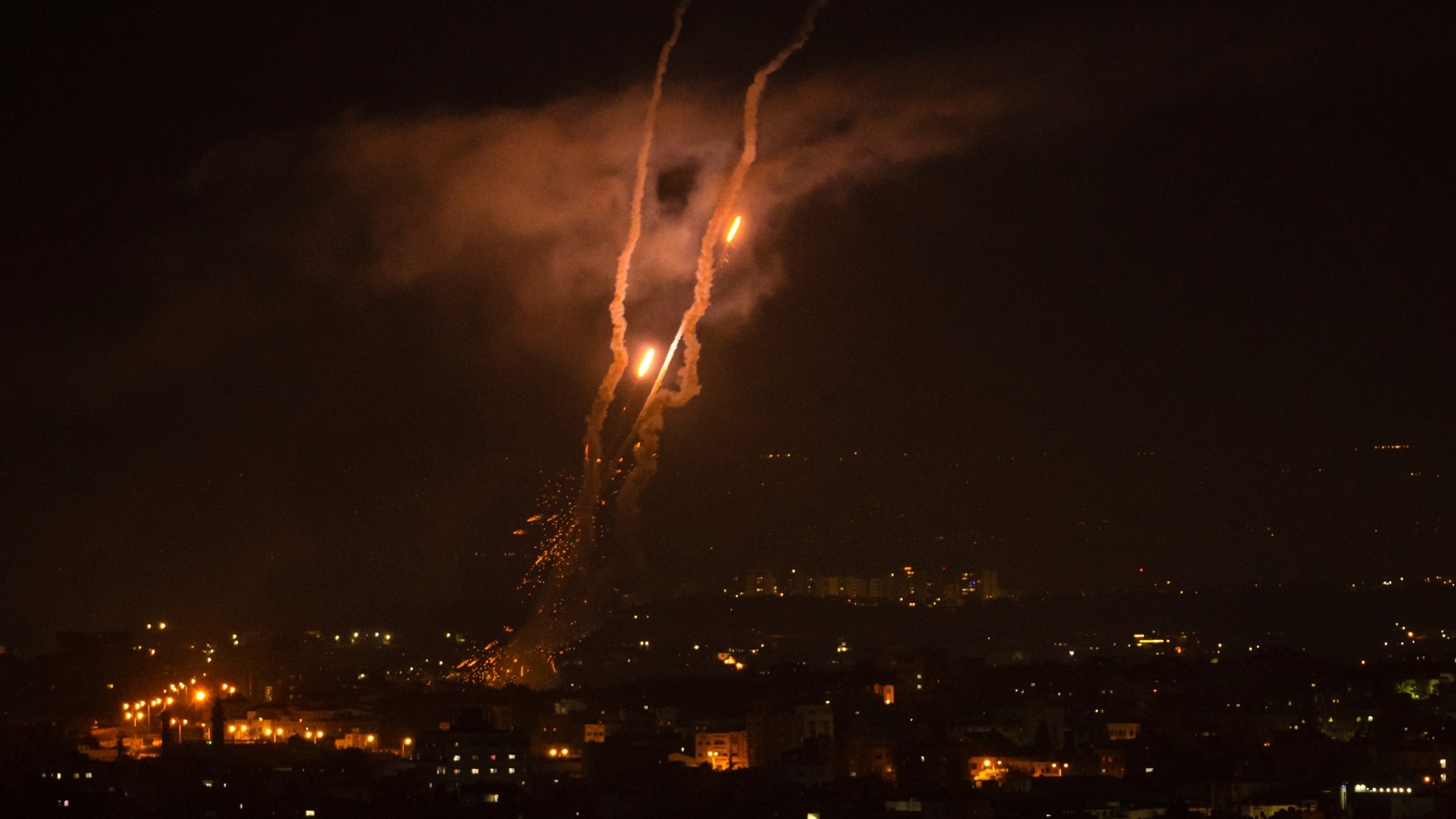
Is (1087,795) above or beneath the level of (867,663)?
beneath

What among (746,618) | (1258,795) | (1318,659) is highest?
(746,618)

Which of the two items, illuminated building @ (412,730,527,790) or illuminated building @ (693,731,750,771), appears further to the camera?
illuminated building @ (693,731,750,771)

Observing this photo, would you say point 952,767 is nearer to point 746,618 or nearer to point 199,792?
point 199,792

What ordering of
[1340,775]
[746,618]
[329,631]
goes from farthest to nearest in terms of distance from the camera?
[746,618], [329,631], [1340,775]

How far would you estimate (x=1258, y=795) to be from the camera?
24797mm

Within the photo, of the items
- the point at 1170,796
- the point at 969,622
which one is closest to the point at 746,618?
the point at 969,622

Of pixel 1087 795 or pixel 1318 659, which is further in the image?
pixel 1318 659

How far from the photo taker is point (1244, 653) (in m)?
53.2

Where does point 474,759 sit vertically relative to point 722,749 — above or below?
below

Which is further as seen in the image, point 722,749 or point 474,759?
point 722,749

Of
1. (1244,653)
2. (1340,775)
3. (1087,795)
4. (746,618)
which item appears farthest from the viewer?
(746,618)

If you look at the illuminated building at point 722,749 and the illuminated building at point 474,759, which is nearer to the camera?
the illuminated building at point 474,759

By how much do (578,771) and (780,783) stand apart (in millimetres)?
3253

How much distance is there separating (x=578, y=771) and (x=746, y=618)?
102 ft
